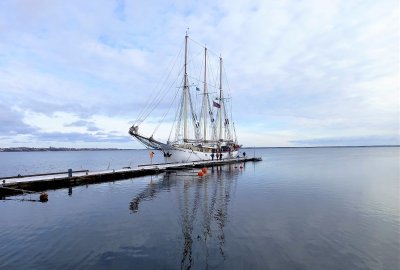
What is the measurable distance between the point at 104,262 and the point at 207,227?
7.68 m

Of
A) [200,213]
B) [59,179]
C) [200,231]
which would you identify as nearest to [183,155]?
[59,179]

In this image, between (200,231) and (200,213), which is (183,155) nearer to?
A: (200,213)

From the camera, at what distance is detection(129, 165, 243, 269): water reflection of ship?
15586 mm

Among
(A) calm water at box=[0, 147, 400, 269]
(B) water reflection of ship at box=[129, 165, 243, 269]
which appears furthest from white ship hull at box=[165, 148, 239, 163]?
(A) calm water at box=[0, 147, 400, 269]

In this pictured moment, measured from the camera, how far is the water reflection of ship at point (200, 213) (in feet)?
51.1

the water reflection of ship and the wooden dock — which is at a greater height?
the wooden dock

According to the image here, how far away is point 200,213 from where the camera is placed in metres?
23.6

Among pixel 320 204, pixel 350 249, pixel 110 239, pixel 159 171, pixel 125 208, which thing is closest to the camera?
pixel 350 249

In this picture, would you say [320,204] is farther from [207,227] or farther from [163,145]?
[163,145]

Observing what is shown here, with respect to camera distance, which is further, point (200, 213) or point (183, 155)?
point (183, 155)

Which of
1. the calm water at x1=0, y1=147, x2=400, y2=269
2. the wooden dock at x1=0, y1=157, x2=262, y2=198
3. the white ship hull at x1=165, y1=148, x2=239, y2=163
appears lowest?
the calm water at x1=0, y1=147, x2=400, y2=269

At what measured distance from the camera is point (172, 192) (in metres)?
33.9

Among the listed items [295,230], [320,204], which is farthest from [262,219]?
[320,204]

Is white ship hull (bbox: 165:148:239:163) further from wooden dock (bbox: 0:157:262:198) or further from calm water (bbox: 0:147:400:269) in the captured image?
calm water (bbox: 0:147:400:269)
